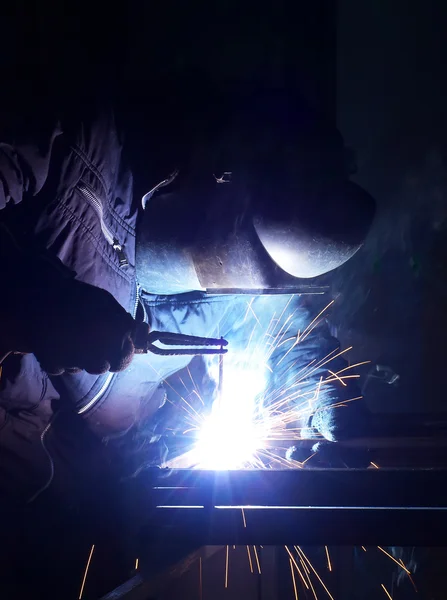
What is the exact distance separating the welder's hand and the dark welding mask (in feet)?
1.74

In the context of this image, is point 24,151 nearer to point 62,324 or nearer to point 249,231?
point 62,324

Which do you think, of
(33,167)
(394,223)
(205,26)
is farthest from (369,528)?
(394,223)

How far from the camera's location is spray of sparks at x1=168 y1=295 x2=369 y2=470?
6.77 feet

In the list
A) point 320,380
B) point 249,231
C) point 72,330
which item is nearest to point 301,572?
point 320,380

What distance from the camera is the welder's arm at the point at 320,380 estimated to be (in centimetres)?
178

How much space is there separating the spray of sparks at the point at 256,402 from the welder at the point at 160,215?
2.35 ft

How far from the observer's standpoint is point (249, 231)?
1.30 meters

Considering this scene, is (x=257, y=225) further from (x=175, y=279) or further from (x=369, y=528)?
(x=369, y=528)

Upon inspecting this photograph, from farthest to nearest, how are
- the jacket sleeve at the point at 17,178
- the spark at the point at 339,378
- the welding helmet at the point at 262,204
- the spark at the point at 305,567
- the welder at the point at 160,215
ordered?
1. the spark at the point at 305,567
2. the spark at the point at 339,378
3. the welding helmet at the point at 262,204
4. the welder at the point at 160,215
5. the jacket sleeve at the point at 17,178

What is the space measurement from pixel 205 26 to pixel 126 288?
75.3 inches

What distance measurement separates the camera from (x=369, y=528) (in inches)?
35.5

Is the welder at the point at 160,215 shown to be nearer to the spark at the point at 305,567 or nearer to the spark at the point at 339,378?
the spark at the point at 339,378

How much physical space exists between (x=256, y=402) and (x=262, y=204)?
4.92 ft

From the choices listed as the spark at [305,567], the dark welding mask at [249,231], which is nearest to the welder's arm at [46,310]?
the dark welding mask at [249,231]
